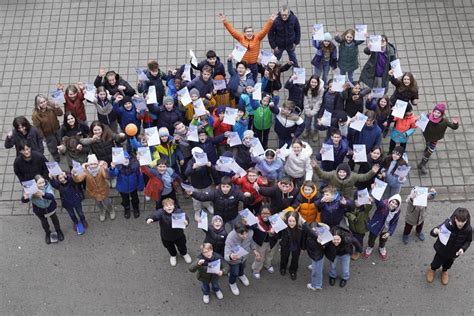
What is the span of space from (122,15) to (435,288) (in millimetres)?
9017

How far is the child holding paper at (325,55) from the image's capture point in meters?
11.2

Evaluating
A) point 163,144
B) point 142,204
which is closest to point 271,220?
point 163,144

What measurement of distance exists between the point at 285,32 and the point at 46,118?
4728 millimetres

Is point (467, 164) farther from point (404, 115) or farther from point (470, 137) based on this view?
point (404, 115)

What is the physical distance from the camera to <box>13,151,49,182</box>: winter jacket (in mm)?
9547

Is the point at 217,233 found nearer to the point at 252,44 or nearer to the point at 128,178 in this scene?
the point at 128,178

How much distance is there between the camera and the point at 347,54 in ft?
37.1

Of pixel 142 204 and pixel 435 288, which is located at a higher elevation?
pixel 142 204

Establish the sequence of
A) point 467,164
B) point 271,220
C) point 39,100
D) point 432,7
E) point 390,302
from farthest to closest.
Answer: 1. point 432,7
2. point 467,164
3. point 39,100
4. point 390,302
5. point 271,220

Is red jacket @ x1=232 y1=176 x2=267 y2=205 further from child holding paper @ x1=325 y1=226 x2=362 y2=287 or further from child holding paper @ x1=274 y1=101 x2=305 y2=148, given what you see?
child holding paper @ x1=325 y1=226 x2=362 y2=287

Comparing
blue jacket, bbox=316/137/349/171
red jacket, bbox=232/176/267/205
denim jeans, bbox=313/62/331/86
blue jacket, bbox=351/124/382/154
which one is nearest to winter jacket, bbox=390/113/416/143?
blue jacket, bbox=351/124/382/154

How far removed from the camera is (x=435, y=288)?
932 cm

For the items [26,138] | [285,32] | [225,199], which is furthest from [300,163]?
[26,138]

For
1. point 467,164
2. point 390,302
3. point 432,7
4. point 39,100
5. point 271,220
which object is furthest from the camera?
point 432,7
